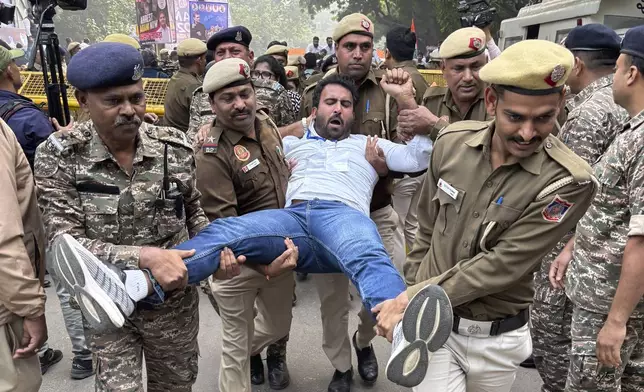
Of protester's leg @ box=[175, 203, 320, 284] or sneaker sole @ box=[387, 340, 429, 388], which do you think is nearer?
sneaker sole @ box=[387, 340, 429, 388]

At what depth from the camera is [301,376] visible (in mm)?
3695

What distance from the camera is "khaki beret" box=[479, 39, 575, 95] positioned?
74.3 inches

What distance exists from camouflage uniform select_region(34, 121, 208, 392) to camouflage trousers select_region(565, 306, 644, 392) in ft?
5.94

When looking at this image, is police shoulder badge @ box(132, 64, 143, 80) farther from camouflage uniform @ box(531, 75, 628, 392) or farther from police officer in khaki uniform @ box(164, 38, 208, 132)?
police officer in khaki uniform @ box(164, 38, 208, 132)

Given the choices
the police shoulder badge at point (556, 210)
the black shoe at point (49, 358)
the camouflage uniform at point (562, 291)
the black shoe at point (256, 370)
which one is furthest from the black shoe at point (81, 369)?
the police shoulder badge at point (556, 210)

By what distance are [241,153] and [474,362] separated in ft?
5.77

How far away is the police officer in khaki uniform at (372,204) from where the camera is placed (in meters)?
3.43

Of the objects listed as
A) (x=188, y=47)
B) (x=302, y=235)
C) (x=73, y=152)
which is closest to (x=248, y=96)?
(x=302, y=235)

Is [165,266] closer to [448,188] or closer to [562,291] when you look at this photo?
[448,188]

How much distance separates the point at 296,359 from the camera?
3.90 metres

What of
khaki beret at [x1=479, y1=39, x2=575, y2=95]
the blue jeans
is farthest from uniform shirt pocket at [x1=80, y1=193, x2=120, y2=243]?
khaki beret at [x1=479, y1=39, x2=575, y2=95]

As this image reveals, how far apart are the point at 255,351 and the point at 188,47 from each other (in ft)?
12.3

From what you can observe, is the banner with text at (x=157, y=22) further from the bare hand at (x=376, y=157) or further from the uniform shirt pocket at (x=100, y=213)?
the uniform shirt pocket at (x=100, y=213)

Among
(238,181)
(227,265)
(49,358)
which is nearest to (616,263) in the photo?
(227,265)
